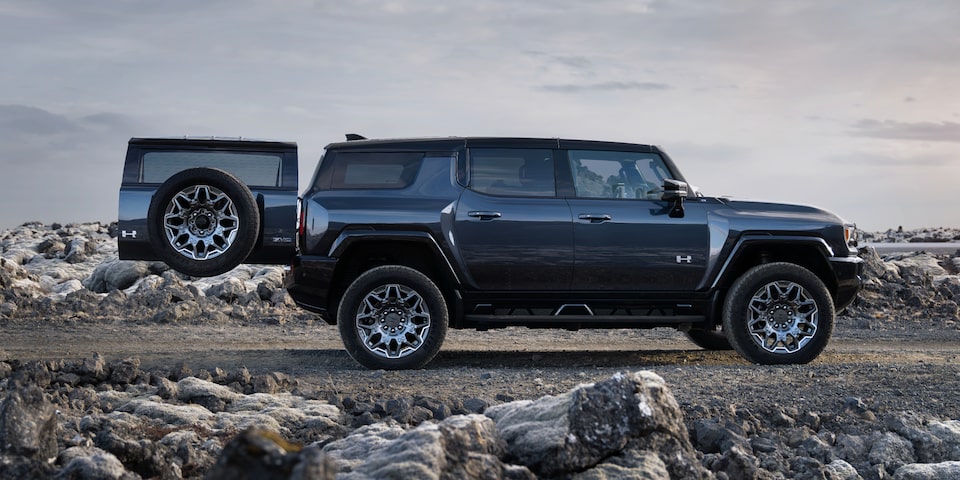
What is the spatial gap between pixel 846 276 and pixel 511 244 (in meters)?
3.39

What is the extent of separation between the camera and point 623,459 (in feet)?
16.9

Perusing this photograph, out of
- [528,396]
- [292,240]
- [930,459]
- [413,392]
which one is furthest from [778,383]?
[292,240]

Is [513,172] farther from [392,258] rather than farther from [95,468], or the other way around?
[95,468]

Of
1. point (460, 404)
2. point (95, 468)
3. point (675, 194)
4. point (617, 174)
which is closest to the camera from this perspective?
point (95, 468)

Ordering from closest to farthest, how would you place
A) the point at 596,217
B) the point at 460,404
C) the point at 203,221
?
the point at 460,404
the point at 203,221
the point at 596,217

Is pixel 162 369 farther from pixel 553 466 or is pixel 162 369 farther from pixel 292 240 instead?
pixel 553 466

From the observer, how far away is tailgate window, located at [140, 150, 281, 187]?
357 inches

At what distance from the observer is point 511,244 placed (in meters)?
9.17

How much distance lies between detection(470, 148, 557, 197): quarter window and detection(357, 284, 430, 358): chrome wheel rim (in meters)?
1.22

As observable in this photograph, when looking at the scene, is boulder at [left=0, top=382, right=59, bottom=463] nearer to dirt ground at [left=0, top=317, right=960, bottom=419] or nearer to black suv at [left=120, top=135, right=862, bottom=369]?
dirt ground at [left=0, top=317, right=960, bottom=419]

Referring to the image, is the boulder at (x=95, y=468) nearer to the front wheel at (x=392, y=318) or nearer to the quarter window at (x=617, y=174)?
the front wheel at (x=392, y=318)

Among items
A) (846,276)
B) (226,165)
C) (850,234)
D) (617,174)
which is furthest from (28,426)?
(850,234)

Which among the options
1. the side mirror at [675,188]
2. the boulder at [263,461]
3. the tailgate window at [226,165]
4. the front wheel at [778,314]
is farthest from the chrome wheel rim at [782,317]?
the boulder at [263,461]

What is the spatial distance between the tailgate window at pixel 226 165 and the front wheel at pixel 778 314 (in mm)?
4424
